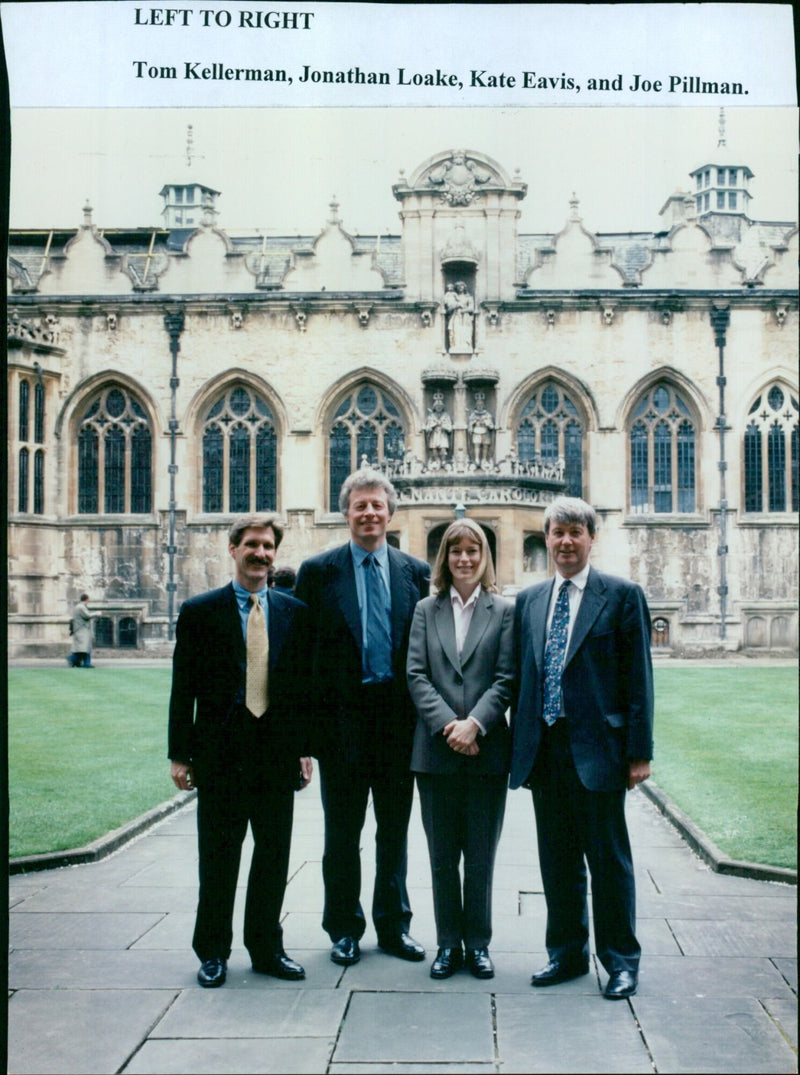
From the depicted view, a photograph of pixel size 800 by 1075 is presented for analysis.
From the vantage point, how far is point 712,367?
19734 millimetres

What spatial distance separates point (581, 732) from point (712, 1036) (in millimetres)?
1263

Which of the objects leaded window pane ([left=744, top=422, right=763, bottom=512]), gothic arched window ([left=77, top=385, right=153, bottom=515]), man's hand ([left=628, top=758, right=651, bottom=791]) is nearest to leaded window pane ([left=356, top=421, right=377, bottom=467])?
gothic arched window ([left=77, top=385, right=153, bottom=515])

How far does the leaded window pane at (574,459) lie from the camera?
2125 centimetres

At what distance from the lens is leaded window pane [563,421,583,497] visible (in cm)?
2125

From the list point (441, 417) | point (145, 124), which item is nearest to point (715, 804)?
point (145, 124)

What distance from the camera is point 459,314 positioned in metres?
20.7

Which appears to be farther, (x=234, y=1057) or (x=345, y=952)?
(x=345, y=952)

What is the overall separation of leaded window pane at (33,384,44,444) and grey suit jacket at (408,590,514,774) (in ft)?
43.3

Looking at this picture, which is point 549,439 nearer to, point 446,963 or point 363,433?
point 363,433

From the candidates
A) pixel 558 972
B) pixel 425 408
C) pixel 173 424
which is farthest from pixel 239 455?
pixel 558 972

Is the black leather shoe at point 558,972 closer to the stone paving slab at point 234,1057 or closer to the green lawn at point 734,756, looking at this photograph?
the stone paving slab at point 234,1057

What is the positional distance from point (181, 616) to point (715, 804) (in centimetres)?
481

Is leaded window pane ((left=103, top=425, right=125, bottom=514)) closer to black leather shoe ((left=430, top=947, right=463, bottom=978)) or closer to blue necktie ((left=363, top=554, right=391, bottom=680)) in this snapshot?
blue necktie ((left=363, top=554, right=391, bottom=680))

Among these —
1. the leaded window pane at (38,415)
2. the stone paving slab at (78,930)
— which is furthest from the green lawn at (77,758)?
the leaded window pane at (38,415)
